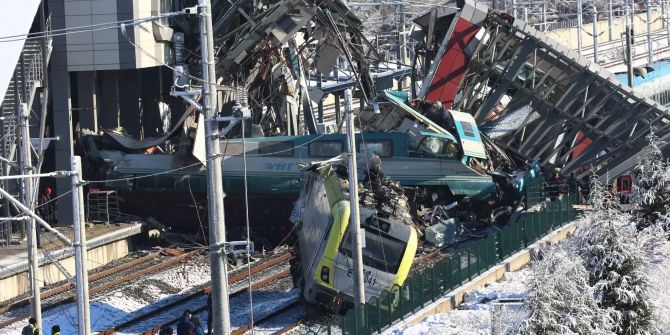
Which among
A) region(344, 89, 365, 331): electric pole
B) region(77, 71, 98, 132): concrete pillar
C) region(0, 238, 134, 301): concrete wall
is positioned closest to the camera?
region(344, 89, 365, 331): electric pole

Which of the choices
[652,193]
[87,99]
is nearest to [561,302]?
[652,193]

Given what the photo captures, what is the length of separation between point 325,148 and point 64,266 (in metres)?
7.96

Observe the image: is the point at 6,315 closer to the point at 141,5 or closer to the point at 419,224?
the point at 419,224

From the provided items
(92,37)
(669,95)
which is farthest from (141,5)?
(669,95)

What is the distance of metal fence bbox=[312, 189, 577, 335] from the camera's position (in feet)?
89.2

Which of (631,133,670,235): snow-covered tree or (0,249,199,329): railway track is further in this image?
(0,249,199,329): railway track

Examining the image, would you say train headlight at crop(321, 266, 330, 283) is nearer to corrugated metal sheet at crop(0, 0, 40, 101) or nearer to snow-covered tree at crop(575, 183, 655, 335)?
snow-covered tree at crop(575, 183, 655, 335)

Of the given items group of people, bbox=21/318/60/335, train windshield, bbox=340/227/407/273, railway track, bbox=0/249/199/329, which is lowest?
railway track, bbox=0/249/199/329

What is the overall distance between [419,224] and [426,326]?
35.8ft

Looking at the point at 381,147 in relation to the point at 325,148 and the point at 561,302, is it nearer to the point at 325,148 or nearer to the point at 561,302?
the point at 325,148

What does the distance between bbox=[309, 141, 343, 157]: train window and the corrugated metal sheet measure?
8057 millimetres

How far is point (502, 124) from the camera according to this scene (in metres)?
46.2

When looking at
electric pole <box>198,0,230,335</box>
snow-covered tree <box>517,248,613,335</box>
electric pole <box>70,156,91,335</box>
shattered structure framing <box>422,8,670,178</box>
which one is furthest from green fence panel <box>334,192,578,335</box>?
electric pole <box>198,0,230,335</box>

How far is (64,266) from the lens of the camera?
36094 millimetres
